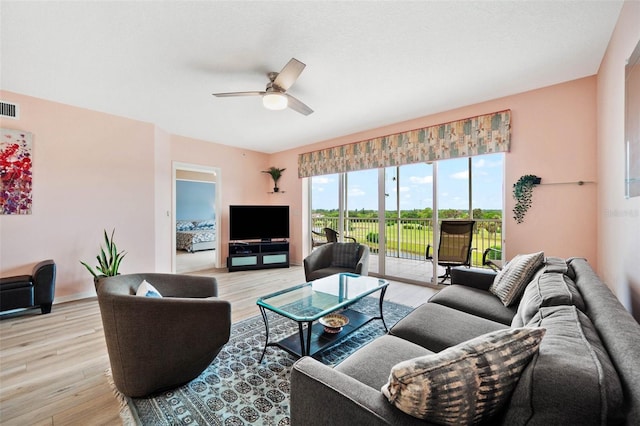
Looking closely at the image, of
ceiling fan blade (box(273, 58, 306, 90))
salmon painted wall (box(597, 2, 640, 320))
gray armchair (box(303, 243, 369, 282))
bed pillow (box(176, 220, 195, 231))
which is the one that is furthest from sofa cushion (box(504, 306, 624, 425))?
bed pillow (box(176, 220, 195, 231))

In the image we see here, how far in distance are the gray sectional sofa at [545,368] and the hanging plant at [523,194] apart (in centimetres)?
155

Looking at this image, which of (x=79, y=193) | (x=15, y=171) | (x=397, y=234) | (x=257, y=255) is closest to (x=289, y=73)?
(x=79, y=193)

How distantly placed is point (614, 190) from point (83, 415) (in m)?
4.11

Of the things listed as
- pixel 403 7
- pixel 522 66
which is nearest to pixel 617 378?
pixel 403 7

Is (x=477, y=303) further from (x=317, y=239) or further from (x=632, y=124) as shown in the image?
(x=317, y=239)

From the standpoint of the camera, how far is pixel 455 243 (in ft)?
12.7

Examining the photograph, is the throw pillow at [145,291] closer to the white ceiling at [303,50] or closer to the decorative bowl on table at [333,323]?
the decorative bowl on table at [333,323]

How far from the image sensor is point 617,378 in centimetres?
69

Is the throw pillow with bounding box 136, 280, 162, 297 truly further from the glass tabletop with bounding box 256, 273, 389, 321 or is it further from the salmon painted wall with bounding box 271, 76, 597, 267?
the salmon painted wall with bounding box 271, 76, 597, 267

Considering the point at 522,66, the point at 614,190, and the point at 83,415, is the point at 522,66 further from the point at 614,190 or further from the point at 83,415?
the point at 83,415

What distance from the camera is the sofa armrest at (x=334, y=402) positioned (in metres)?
0.80

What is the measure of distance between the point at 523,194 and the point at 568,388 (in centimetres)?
313

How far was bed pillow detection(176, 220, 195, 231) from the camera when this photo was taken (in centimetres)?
797

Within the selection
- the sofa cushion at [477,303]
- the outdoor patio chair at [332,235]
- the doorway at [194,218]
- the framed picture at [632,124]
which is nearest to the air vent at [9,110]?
the doorway at [194,218]
